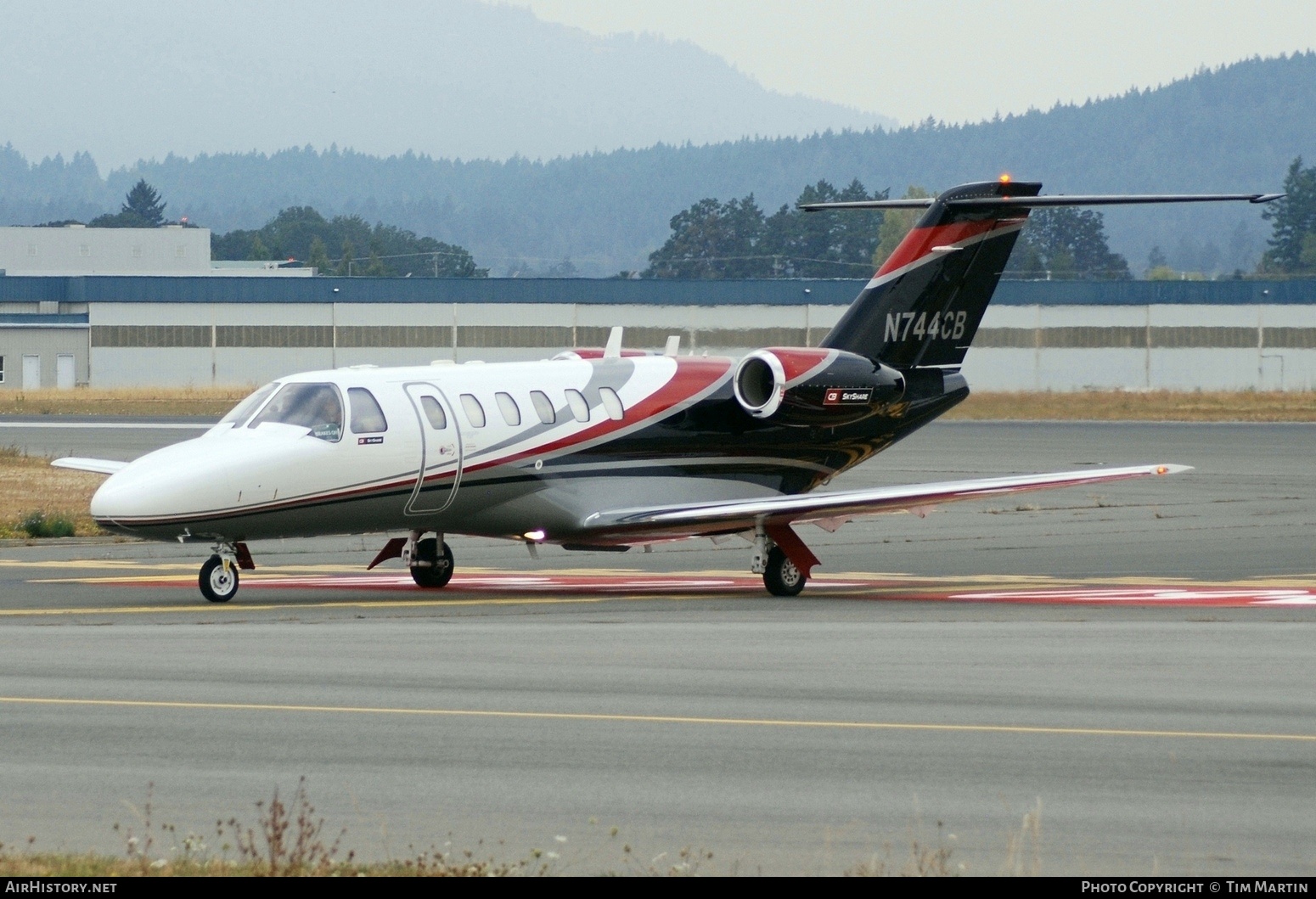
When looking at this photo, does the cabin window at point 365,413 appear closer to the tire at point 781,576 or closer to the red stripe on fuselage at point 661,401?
the red stripe on fuselage at point 661,401

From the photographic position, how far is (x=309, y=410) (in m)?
20.1

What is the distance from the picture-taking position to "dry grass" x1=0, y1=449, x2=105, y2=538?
30625 millimetres

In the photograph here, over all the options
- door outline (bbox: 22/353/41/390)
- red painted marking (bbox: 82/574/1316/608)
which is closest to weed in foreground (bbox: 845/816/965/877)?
red painted marking (bbox: 82/574/1316/608)

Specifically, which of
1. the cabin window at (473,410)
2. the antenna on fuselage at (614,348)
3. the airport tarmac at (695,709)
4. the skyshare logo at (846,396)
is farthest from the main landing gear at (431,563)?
the skyshare logo at (846,396)

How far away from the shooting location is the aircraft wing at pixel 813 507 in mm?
20375

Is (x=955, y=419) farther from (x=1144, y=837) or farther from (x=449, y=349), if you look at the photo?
(x=1144, y=837)

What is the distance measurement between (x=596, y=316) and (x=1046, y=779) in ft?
275

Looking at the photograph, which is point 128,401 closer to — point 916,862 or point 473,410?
point 473,410

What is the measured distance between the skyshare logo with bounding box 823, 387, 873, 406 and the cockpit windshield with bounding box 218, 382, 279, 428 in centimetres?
677

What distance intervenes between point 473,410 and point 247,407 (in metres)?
2.53

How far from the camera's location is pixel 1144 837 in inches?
344

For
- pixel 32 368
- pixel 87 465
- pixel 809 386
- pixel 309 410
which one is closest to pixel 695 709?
pixel 309 410

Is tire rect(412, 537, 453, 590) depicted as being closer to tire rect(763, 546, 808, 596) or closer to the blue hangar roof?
tire rect(763, 546, 808, 596)

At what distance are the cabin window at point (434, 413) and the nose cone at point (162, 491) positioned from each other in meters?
2.51
